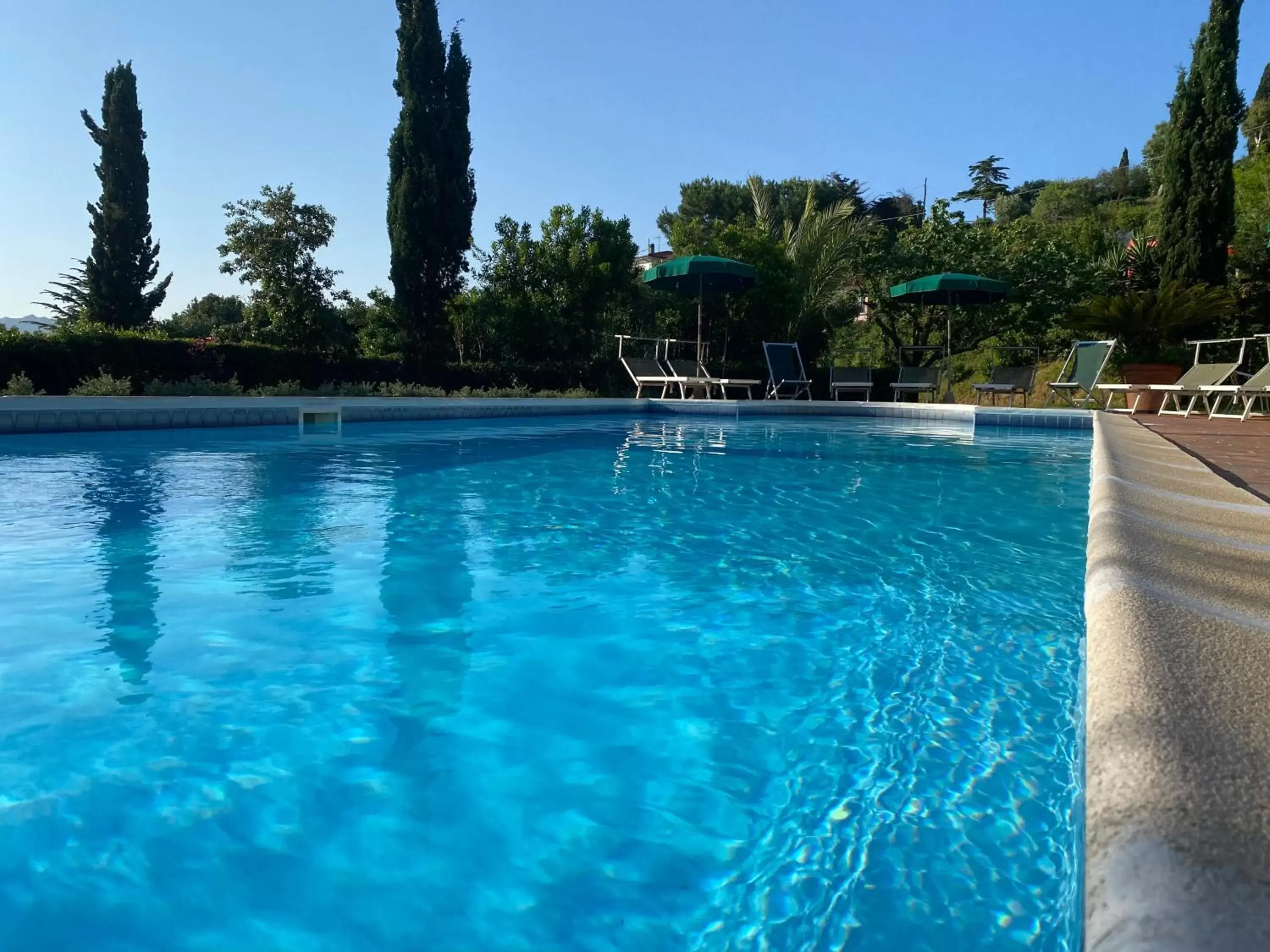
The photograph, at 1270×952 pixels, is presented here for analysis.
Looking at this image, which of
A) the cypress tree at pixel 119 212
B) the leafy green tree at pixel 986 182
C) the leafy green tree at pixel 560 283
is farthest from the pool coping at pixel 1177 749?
the leafy green tree at pixel 986 182

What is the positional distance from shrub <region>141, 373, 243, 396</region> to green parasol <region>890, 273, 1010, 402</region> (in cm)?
1212

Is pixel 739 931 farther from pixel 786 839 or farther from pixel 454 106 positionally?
pixel 454 106

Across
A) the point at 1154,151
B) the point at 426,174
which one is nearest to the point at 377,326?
the point at 426,174

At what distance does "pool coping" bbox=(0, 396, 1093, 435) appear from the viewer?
9086mm

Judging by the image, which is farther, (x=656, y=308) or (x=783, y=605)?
(x=656, y=308)

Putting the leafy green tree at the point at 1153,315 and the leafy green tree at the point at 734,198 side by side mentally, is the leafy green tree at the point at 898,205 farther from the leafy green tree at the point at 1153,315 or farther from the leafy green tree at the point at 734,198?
the leafy green tree at the point at 1153,315

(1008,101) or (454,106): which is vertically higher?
(1008,101)

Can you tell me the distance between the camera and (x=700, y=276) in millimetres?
15688

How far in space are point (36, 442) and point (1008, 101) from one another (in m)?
22.8

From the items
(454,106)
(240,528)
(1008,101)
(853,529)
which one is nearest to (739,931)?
(853,529)

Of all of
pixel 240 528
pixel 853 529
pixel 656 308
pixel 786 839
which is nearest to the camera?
pixel 786 839

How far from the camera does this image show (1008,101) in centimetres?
2109

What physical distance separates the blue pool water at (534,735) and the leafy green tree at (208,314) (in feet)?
97.9

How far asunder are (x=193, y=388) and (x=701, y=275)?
29.6 ft
